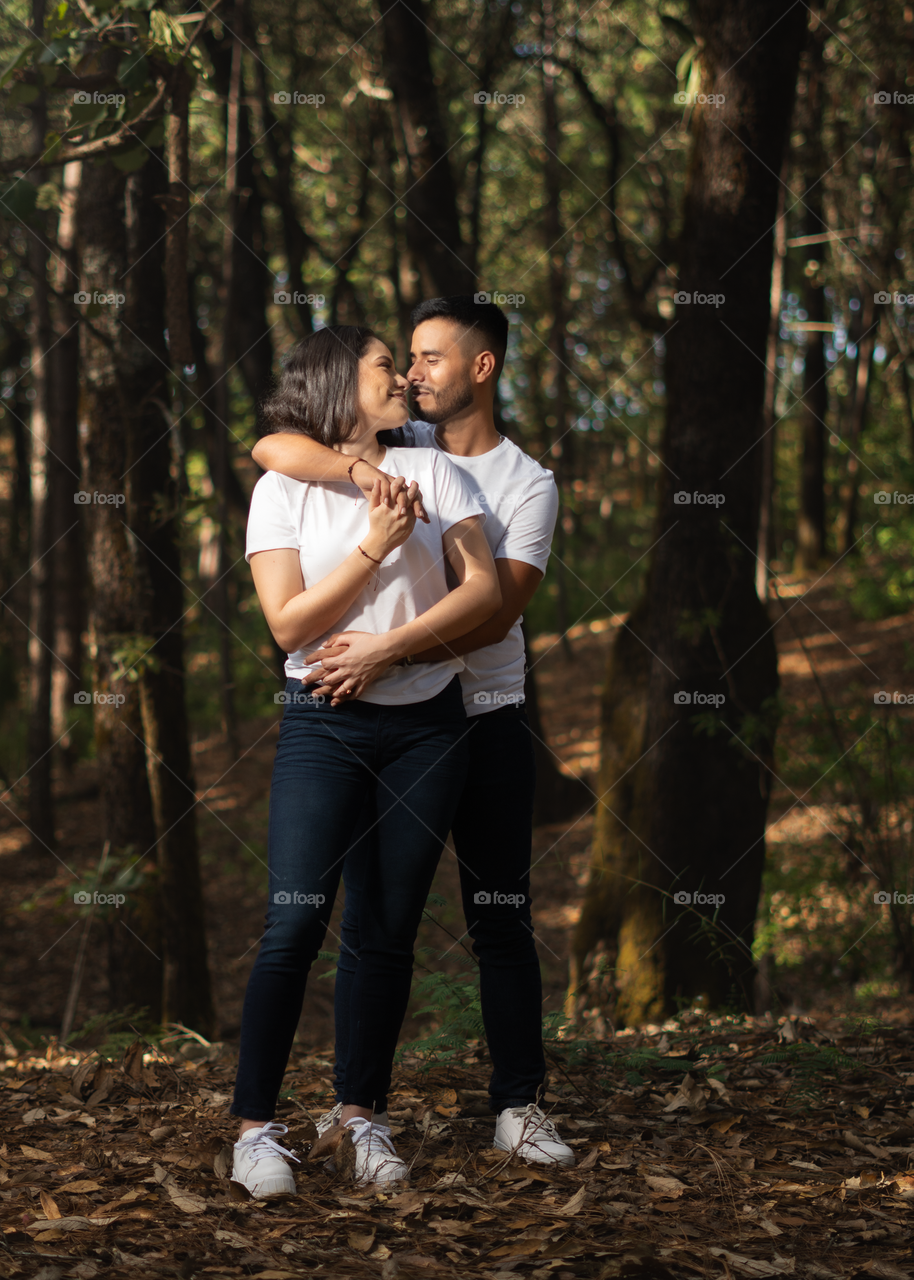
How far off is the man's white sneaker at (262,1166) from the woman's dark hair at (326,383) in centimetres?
153

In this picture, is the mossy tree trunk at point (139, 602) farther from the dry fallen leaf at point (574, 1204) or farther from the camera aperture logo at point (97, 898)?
the dry fallen leaf at point (574, 1204)

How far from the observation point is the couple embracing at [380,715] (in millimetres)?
2312

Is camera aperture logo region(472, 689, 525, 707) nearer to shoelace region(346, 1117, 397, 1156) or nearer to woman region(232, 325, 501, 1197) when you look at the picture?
woman region(232, 325, 501, 1197)

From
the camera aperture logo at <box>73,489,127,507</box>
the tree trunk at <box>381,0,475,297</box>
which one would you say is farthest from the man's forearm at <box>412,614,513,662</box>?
the tree trunk at <box>381,0,475,297</box>

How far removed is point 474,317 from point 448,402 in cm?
22

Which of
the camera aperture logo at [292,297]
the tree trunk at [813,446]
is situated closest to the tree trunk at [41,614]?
the camera aperture logo at [292,297]

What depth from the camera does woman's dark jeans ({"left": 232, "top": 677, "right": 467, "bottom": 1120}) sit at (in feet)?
7.56

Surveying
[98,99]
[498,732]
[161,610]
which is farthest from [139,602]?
[498,732]

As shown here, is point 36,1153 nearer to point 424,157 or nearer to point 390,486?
point 390,486

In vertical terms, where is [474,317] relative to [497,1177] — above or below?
above

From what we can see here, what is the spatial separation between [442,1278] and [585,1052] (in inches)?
59.2

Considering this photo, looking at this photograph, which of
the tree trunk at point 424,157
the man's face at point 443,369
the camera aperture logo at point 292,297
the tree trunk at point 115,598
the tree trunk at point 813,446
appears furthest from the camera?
the tree trunk at point 813,446

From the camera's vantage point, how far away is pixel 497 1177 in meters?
2.43

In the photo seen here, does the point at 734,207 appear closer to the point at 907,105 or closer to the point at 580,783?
the point at 907,105
